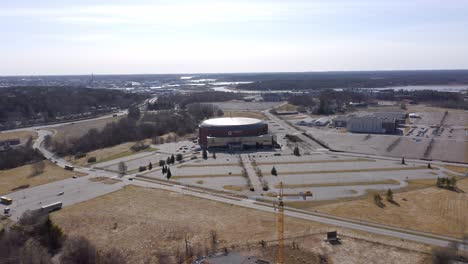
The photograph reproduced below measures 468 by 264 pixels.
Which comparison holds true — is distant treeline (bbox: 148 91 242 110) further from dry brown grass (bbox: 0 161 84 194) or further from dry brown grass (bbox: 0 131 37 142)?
dry brown grass (bbox: 0 161 84 194)

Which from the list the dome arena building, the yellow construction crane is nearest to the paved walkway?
the yellow construction crane

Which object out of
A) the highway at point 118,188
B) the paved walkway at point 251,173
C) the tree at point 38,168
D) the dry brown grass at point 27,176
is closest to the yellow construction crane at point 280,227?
the highway at point 118,188

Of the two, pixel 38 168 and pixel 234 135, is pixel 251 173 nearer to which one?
pixel 234 135

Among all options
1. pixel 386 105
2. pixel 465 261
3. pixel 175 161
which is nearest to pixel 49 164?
pixel 175 161

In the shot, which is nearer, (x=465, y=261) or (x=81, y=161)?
(x=465, y=261)

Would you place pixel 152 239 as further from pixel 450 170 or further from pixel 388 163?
pixel 450 170
